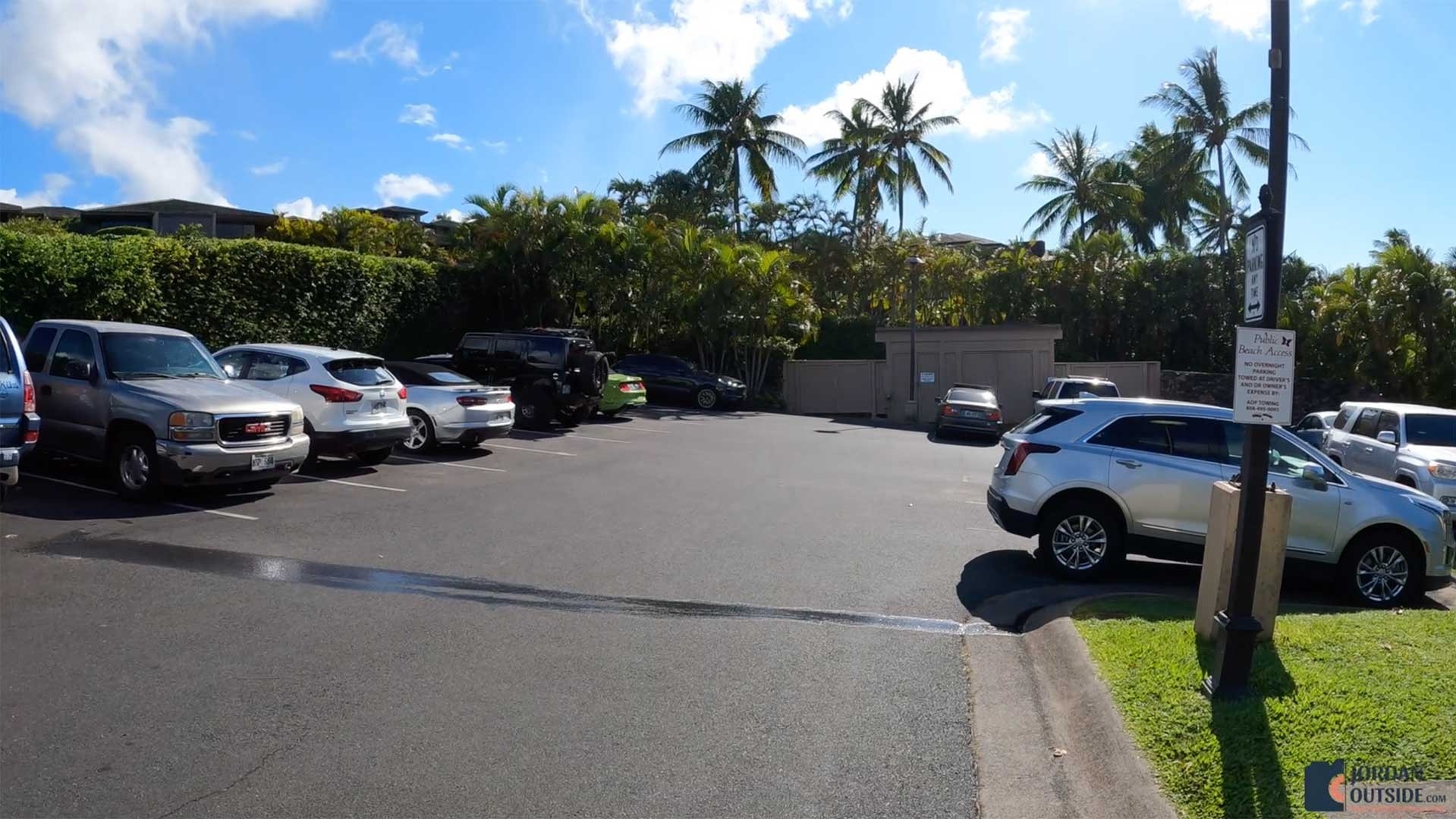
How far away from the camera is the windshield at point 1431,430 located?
13.5 metres

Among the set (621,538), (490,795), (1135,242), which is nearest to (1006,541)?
(621,538)

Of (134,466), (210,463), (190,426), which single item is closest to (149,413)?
(190,426)

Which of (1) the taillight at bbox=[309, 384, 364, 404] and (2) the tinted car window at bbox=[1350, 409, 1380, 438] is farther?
(2) the tinted car window at bbox=[1350, 409, 1380, 438]

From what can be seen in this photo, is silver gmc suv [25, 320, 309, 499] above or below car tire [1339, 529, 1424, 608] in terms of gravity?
above

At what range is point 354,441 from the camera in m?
13.3

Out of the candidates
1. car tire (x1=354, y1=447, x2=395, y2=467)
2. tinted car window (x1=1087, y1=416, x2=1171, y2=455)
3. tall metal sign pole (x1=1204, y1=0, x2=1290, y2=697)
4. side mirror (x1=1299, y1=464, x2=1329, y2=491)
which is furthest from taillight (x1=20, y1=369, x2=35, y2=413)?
side mirror (x1=1299, y1=464, x2=1329, y2=491)

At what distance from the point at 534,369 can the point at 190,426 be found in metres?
10.3

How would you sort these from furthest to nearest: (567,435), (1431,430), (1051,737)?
(567,435)
(1431,430)
(1051,737)

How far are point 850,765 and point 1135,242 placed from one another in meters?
50.4

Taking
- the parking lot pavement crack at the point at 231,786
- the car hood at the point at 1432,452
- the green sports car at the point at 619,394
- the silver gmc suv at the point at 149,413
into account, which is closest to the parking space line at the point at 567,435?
the green sports car at the point at 619,394

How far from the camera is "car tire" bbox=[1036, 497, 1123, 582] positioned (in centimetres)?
909

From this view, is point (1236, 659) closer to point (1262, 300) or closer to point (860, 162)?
point (1262, 300)

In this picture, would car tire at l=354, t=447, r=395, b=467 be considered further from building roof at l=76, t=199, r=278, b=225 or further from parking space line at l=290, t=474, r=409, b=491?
building roof at l=76, t=199, r=278, b=225

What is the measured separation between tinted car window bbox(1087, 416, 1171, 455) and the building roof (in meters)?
47.1
